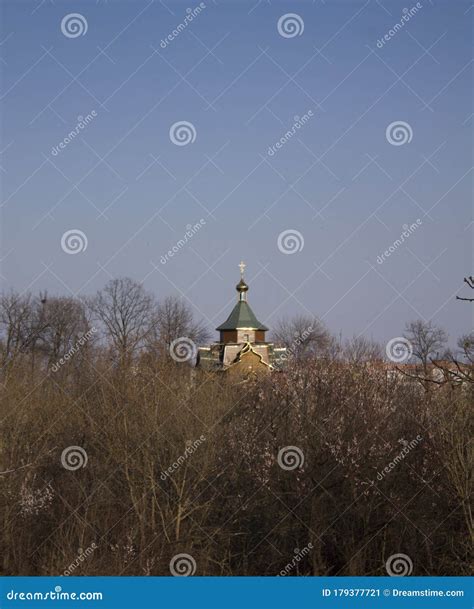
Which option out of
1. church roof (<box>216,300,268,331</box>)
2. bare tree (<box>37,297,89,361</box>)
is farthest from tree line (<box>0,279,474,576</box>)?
church roof (<box>216,300,268,331</box>)

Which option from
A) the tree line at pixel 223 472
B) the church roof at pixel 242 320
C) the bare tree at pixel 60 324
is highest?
the church roof at pixel 242 320

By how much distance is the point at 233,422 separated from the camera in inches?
872

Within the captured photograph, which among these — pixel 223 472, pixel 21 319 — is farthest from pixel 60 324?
pixel 223 472

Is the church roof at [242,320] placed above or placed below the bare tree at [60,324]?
above

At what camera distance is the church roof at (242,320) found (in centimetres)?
6362

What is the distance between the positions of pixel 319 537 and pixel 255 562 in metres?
1.66

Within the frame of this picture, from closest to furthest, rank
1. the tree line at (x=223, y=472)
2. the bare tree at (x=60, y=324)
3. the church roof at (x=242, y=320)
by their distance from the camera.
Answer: the tree line at (x=223, y=472), the bare tree at (x=60, y=324), the church roof at (x=242, y=320)

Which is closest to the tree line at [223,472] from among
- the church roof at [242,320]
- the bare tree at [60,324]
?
the bare tree at [60,324]

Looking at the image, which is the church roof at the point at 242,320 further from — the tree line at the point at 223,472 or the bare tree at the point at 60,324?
the tree line at the point at 223,472

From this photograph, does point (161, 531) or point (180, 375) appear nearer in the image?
point (161, 531)

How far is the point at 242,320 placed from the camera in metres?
63.8

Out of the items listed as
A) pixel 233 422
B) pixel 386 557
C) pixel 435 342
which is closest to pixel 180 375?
pixel 233 422

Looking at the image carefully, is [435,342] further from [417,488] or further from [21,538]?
[21,538]

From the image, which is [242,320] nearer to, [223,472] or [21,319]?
[21,319]
